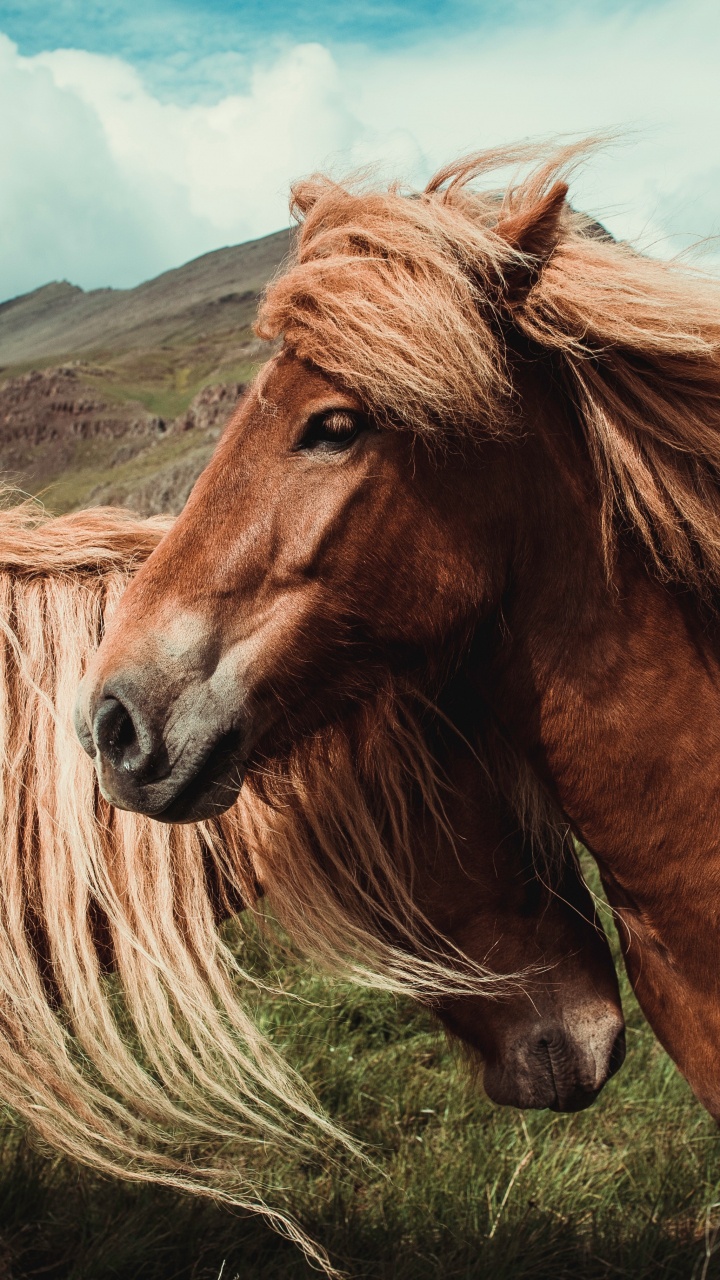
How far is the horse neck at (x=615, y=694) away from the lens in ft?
5.66

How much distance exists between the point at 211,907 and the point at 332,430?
113 cm

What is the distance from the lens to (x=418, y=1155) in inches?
126

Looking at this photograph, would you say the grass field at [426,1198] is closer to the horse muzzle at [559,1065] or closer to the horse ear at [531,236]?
the horse muzzle at [559,1065]

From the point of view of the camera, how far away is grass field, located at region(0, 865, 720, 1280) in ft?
8.82

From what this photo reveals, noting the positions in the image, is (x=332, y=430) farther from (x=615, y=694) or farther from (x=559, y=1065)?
(x=559, y=1065)

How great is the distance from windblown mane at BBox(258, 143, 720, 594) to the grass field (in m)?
1.37

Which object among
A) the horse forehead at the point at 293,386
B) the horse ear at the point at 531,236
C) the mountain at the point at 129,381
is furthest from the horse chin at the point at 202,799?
the mountain at the point at 129,381

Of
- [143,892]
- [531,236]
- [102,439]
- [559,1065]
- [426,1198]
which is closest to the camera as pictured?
[531,236]

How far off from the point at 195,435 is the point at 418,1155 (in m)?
7.46

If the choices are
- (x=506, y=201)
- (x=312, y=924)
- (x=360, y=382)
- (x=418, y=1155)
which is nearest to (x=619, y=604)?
(x=360, y=382)

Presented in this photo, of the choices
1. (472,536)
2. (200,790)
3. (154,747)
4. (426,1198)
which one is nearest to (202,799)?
(200,790)

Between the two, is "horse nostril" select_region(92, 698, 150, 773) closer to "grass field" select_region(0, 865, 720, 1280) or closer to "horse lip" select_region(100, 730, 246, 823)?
"horse lip" select_region(100, 730, 246, 823)

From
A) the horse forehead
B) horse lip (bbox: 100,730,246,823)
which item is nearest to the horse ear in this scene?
the horse forehead

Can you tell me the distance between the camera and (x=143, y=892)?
6.66ft
